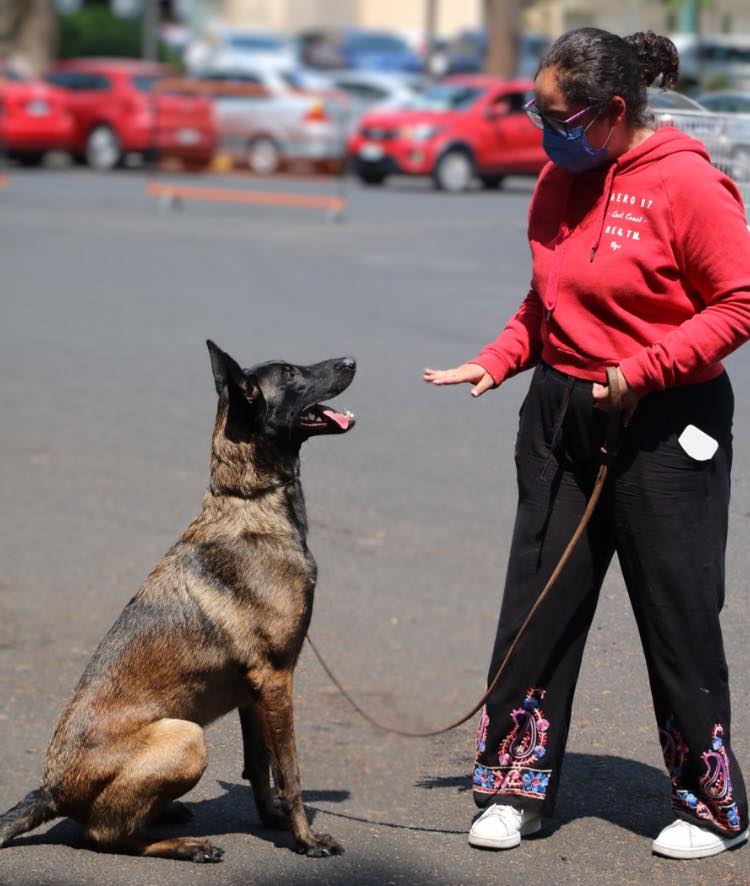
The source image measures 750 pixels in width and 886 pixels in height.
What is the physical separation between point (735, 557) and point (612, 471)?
0.83 m

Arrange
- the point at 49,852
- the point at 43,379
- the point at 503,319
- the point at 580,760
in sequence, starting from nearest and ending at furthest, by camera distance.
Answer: the point at 49,852
the point at 580,760
the point at 503,319
the point at 43,379

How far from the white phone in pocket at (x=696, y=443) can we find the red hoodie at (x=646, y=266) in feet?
0.44

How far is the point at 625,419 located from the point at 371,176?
64.0 feet

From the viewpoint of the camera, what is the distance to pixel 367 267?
12.4 m

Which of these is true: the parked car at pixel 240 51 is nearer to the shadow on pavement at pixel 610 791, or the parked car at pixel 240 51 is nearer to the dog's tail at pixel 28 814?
the shadow on pavement at pixel 610 791

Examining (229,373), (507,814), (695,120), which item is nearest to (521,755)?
(507,814)

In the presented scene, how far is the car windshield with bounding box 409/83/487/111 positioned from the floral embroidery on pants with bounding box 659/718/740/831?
18.6 metres

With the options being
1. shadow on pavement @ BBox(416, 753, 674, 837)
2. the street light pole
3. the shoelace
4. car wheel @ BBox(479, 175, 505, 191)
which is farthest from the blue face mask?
the street light pole

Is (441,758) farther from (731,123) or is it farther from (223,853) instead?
(731,123)

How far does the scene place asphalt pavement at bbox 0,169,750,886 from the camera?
405cm

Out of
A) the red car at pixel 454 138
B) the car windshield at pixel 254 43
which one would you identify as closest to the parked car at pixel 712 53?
the red car at pixel 454 138

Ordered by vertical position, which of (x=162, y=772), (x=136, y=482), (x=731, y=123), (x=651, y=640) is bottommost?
(x=136, y=482)

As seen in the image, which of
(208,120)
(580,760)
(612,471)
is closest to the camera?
(612,471)

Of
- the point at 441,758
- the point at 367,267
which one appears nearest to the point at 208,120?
the point at 367,267
